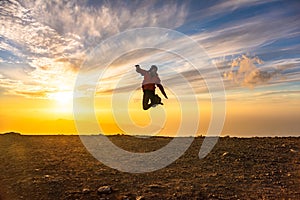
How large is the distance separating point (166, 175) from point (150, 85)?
336 centimetres

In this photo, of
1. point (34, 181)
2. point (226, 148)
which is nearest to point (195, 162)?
point (226, 148)

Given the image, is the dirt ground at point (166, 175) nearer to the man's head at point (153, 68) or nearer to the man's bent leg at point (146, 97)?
the man's bent leg at point (146, 97)

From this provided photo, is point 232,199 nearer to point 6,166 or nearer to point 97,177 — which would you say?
point 97,177

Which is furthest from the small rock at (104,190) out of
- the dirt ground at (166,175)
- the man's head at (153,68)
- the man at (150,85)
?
the man's head at (153,68)

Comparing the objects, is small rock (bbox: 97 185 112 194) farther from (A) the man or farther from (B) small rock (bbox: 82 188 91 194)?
(A) the man

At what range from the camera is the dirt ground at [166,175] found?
905cm

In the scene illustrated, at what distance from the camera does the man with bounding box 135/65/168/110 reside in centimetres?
1138

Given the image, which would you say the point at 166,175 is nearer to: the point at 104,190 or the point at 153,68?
the point at 104,190

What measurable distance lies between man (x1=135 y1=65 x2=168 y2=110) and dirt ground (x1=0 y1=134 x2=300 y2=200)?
2.62 meters

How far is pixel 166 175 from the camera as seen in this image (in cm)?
1080

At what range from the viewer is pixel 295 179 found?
A: 10078mm

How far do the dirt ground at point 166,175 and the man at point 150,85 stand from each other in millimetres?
2617

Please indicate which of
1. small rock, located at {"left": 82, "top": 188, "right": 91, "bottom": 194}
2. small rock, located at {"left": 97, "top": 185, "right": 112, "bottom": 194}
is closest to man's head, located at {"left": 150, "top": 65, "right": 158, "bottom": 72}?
small rock, located at {"left": 97, "top": 185, "right": 112, "bottom": 194}

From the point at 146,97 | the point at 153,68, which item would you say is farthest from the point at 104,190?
the point at 153,68
